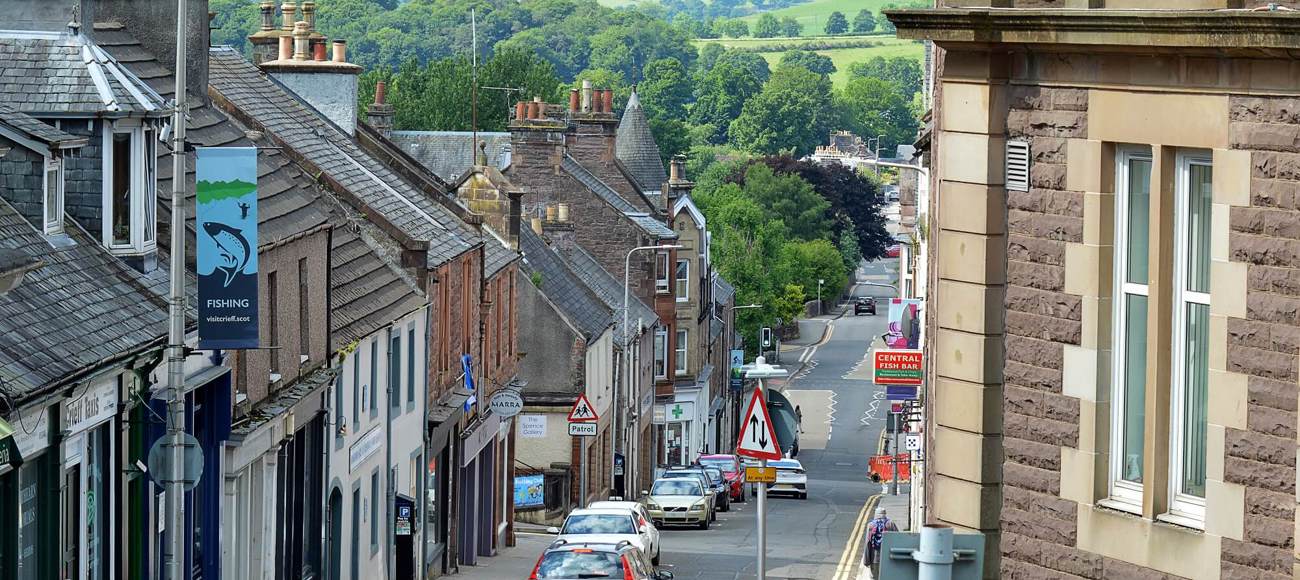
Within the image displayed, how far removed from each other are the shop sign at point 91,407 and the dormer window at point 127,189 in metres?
2.28

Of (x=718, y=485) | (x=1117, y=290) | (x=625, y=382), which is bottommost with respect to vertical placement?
(x=718, y=485)

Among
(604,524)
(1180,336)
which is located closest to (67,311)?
(1180,336)

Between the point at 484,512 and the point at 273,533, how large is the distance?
16875mm

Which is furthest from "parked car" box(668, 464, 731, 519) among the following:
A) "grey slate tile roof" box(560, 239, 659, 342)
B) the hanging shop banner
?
the hanging shop banner

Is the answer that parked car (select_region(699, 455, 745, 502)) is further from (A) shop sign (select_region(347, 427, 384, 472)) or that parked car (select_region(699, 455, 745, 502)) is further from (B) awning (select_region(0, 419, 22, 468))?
(B) awning (select_region(0, 419, 22, 468))

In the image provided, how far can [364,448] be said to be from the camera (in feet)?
100

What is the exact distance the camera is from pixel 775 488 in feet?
208

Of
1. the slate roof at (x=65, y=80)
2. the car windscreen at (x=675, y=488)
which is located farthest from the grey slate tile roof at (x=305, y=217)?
the car windscreen at (x=675, y=488)

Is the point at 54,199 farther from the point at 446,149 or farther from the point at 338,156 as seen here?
the point at 446,149

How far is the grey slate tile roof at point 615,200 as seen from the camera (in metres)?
67.4

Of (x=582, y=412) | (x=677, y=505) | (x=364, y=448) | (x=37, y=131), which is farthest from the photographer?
(x=677, y=505)

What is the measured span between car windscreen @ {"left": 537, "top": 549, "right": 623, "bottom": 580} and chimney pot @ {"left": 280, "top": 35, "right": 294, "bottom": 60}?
694 inches

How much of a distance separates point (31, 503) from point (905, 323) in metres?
22.2

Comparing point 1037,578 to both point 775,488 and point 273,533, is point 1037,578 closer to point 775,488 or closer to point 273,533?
point 273,533
